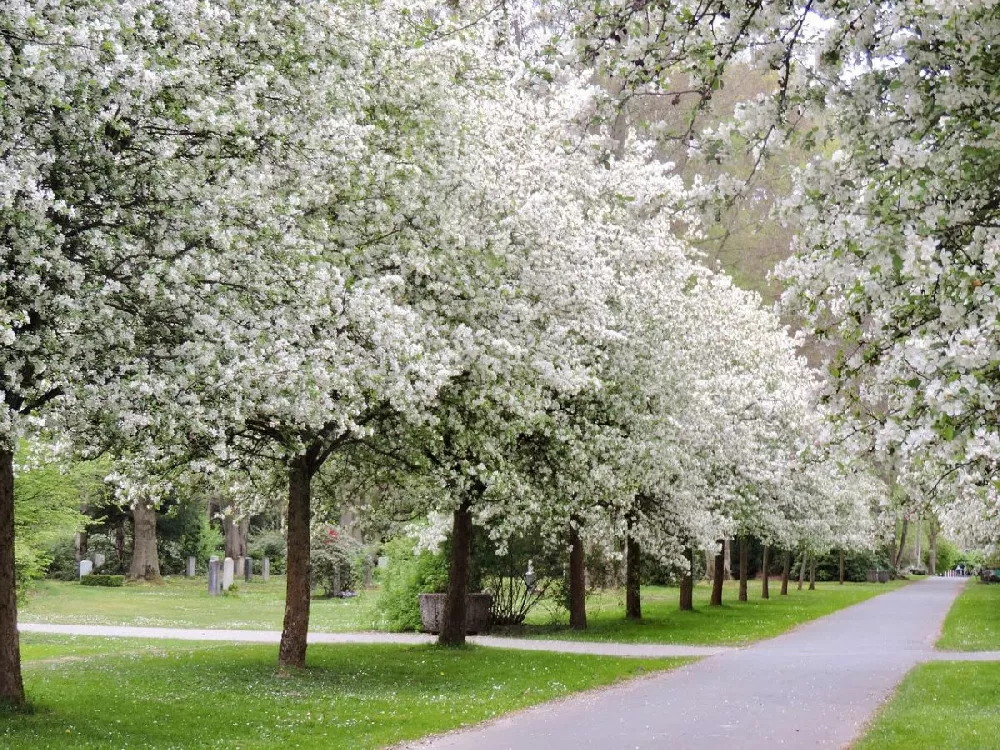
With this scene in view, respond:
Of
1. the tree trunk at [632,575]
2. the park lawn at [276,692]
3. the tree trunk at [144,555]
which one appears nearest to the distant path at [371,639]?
the park lawn at [276,692]

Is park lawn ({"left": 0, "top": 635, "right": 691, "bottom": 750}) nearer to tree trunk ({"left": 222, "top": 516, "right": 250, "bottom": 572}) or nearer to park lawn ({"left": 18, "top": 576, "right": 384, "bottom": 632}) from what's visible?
park lawn ({"left": 18, "top": 576, "right": 384, "bottom": 632})

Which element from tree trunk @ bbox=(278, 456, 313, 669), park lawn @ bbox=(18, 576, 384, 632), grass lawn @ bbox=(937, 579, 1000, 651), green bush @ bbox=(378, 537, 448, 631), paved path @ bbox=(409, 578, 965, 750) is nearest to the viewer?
paved path @ bbox=(409, 578, 965, 750)

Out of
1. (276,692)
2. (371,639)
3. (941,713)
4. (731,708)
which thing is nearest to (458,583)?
(371,639)

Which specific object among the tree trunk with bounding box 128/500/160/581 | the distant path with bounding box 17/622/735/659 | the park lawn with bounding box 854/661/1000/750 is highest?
the tree trunk with bounding box 128/500/160/581

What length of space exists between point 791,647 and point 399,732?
44.7 feet

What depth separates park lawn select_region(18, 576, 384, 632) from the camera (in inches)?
1074

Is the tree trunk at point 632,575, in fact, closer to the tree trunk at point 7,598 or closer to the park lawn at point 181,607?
the park lawn at point 181,607

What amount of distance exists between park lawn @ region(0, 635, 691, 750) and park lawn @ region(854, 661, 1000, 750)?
161 inches

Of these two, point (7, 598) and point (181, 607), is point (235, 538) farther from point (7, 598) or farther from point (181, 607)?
point (7, 598)

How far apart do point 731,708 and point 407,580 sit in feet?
43.7

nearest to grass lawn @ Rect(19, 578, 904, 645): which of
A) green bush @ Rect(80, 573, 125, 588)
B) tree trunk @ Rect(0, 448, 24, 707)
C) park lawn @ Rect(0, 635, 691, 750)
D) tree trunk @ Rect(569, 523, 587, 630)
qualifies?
tree trunk @ Rect(569, 523, 587, 630)

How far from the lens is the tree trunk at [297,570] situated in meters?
15.9

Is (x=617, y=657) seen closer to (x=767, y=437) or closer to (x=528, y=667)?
(x=528, y=667)

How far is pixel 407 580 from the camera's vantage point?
2573 centimetres
